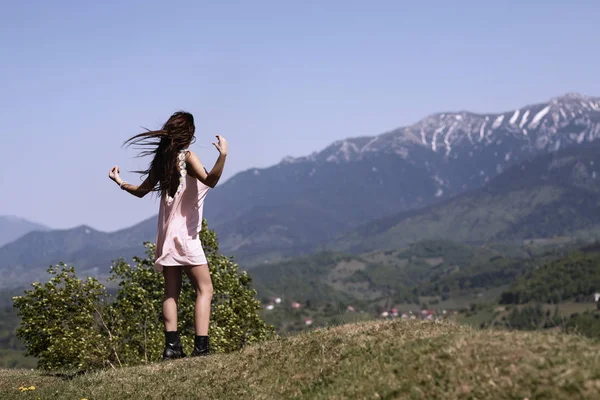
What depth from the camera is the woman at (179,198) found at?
1275cm

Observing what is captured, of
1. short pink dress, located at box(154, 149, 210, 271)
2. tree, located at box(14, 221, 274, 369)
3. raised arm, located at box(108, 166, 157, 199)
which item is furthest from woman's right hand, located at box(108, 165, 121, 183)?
tree, located at box(14, 221, 274, 369)

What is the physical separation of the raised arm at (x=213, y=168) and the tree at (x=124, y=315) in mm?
8308

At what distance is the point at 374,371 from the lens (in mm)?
9836

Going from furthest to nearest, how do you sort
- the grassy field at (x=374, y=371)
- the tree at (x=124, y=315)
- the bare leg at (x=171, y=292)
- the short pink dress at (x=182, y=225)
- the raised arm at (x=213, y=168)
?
the tree at (x=124, y=315)
the bare leg at (x=171, y=292)
the short pink dress at (x=182, y=225)
the raised arm at (x=213, y=168)
the grassy field at (x=374, y=371)

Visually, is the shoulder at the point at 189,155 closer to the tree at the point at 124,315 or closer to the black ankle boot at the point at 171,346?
the black ankle boot at the point at 171,346

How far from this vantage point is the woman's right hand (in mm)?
13956

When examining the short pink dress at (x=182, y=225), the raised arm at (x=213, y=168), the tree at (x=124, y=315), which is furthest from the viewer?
the tree at (x=124, y=315)

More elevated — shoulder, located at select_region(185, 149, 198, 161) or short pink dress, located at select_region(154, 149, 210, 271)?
shoulder, located at select_region(185, 149, 198, 161)

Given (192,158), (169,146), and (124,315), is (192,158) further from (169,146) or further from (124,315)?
(124,315)

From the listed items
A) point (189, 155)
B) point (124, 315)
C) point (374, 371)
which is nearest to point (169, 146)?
point (189, 155)

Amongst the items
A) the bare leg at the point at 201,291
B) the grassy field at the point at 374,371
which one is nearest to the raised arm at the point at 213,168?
the bare leg at the point at 201,291

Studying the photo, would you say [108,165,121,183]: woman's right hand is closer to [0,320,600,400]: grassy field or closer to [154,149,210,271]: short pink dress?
[154,149,210,271]: short pink dress

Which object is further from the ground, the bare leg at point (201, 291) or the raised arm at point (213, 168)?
the raised arm at point (213, 168)

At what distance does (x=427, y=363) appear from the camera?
363 inches
